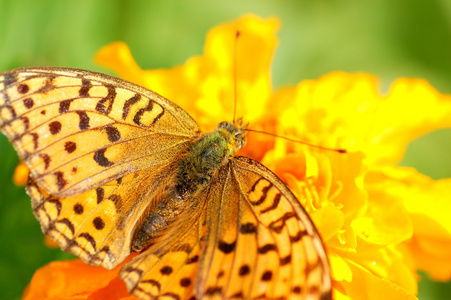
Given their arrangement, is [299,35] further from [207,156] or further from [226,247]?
[226,247]

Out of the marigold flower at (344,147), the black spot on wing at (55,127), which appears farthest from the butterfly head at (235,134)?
the black spot on wing at (55,127)

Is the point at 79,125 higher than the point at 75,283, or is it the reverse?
the point at 79,125

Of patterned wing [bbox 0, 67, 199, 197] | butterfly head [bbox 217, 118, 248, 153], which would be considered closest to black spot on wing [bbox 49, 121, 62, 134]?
patterned wing [bbox 0, 67, 199, 197]

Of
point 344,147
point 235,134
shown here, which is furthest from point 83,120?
point 344,147

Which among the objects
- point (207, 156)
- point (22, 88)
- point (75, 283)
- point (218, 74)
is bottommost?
point (75, 283)

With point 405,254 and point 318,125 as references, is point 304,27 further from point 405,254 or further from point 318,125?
point 405,254

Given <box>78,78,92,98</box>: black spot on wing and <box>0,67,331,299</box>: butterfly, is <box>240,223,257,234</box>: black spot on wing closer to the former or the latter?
<box>0,67,331,299</box>: butterfly
